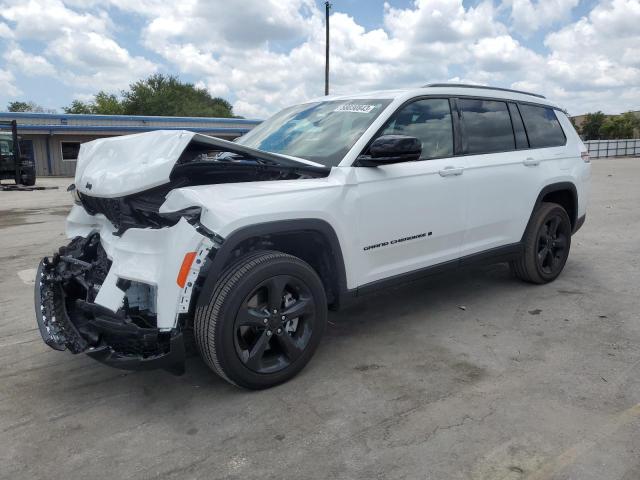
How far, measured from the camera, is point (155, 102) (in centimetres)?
5594

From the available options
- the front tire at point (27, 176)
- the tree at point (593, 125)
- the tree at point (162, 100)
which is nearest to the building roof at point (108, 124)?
the front tire at point (27, 176)

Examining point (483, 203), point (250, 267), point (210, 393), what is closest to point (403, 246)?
point (483, 203)

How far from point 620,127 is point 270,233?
78078 mm

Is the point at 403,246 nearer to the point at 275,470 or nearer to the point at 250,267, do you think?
the point at 250,267

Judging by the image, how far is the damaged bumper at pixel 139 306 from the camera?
275 centimetres

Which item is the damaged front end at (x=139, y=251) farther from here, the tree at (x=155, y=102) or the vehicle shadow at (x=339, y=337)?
the tree at (x=155, y=102)

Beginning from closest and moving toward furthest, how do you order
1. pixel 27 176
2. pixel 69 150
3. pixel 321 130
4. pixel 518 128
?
pixel 321 130 < pixel 518 128 < pixel 27 176 < pixel 69 150

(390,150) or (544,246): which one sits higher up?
(390,150)

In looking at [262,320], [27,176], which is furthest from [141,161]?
[27,176]

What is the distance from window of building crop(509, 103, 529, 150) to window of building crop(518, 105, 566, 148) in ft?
0.24

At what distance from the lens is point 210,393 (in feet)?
10.6

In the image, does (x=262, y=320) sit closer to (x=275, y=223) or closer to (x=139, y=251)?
(x=275, y=223)

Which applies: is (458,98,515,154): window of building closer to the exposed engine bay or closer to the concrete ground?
the concrete ground

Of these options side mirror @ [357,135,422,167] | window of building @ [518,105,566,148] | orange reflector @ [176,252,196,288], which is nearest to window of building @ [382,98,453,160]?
side mirror @ [357,135,422,167]
